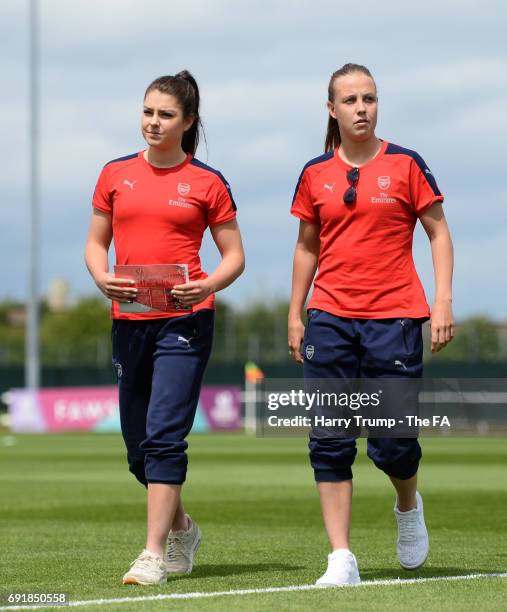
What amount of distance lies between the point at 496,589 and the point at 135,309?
77.9 inches

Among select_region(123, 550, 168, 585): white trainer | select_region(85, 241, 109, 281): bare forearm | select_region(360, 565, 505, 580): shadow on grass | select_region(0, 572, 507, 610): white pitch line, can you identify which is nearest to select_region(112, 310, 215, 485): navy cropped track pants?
select_region(85, 241, 109, 281): bare forearm

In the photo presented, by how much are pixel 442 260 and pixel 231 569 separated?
1865 millimetres

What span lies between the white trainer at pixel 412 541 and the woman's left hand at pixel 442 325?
924 mm

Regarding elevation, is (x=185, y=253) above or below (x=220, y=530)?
above

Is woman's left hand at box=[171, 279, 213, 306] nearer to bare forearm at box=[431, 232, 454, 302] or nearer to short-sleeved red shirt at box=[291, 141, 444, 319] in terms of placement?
short-sleeved red shirt at box=[291, 141, 444, 319]

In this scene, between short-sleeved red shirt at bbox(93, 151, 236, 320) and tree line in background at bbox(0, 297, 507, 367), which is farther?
tree line in background at bbox(0, 297, 507, 367)

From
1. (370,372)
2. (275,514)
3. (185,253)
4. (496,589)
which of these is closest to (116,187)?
(185,253)

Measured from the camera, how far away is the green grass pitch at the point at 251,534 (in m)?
5.88

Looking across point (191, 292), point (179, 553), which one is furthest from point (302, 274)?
point (179, 553)

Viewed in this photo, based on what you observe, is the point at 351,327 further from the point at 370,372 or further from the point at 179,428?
the point at 179,428

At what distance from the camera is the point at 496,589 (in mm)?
5984

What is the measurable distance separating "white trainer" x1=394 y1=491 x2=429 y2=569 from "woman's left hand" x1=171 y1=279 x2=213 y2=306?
4.53ft

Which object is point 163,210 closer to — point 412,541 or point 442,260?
point 442,260

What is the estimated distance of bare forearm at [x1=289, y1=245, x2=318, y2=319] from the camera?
6.70 metres
